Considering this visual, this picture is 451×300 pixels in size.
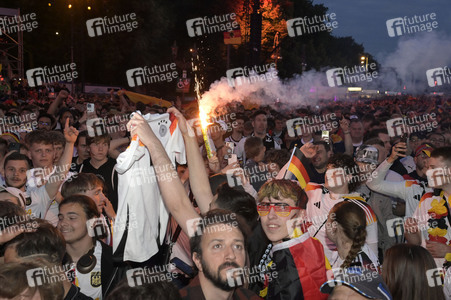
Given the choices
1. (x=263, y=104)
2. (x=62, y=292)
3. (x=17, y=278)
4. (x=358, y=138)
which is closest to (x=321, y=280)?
(x=62, y=292)

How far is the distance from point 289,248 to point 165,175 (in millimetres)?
1098

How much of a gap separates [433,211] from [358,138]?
17.0ft

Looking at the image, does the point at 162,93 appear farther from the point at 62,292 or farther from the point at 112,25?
the point at 62,292

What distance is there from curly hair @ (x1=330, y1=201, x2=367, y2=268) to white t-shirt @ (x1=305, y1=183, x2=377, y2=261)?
1.85ft

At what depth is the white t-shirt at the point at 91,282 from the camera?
4473mm
